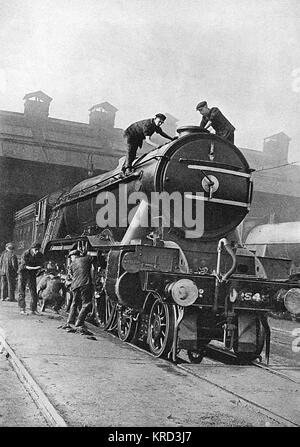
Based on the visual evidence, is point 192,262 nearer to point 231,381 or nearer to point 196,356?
point 196,356

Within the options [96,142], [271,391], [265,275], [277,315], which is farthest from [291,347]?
[96,142]

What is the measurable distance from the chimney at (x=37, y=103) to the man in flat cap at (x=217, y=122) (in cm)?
1878

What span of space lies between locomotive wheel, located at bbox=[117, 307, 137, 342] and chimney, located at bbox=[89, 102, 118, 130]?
18854mm

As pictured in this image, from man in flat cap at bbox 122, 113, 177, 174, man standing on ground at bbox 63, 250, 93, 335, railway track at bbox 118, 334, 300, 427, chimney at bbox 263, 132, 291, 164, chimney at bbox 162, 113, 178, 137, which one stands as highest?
chimney at bbox 263, 132, 291, 164

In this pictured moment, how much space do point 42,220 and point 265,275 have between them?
24.3 ft

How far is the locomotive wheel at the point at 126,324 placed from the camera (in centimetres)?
688

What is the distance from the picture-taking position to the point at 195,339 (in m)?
5.66

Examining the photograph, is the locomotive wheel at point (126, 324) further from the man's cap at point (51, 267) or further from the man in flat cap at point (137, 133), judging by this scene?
the man's cap at point (51, 267)

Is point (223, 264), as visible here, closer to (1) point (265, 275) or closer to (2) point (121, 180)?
(1) point (265, 275)

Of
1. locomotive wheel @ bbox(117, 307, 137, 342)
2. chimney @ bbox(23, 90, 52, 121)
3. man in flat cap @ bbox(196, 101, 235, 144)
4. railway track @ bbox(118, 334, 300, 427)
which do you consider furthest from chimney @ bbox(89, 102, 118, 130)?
railway track @ bbox(118, 334, 300, 427)

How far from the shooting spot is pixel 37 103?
81.9 ft

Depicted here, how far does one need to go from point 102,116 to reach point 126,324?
1990 cm

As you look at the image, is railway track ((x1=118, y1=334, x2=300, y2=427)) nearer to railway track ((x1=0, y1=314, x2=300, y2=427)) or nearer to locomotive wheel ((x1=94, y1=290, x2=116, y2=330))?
railway track ((x1=0, y1=314, x2=300, y2=427))

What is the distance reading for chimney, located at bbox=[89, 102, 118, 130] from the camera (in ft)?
83.0
